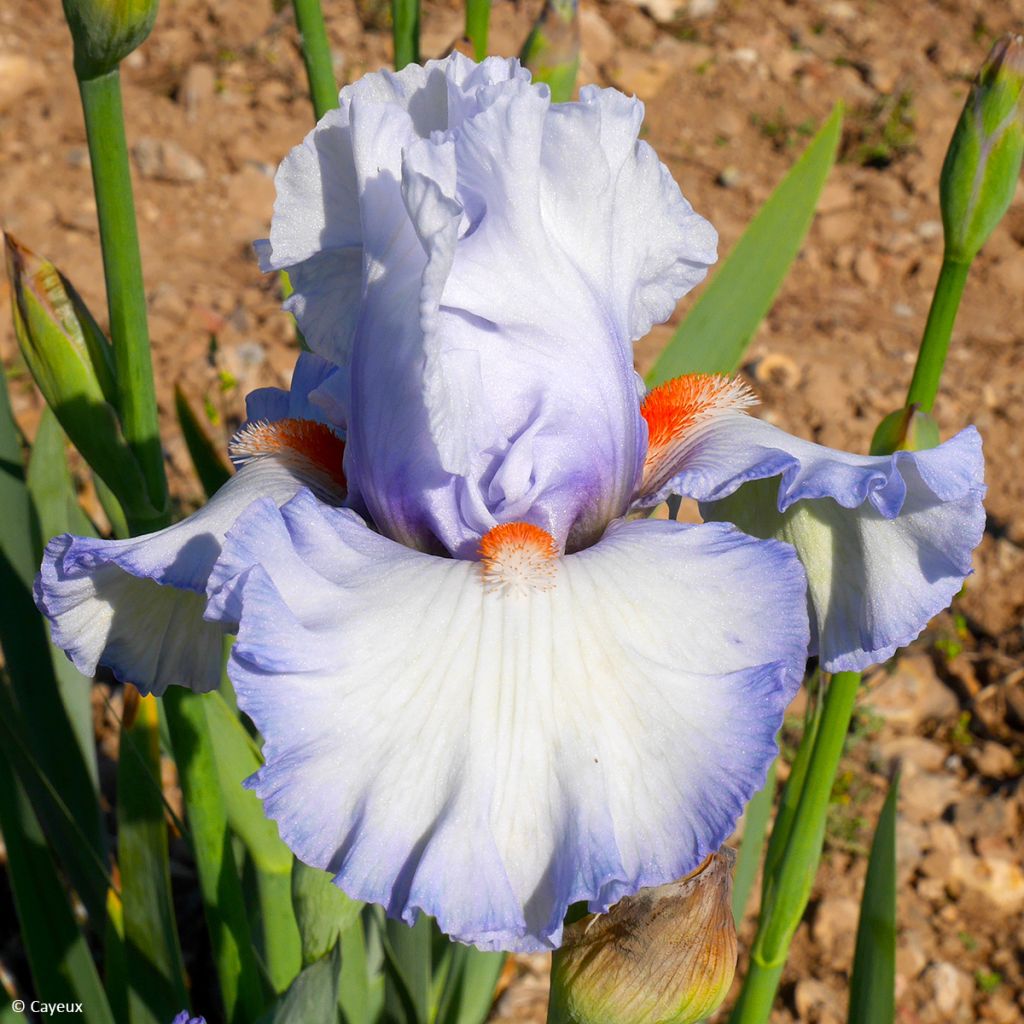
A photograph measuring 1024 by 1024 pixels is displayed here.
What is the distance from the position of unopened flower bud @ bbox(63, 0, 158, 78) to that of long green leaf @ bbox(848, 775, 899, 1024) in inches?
40.0

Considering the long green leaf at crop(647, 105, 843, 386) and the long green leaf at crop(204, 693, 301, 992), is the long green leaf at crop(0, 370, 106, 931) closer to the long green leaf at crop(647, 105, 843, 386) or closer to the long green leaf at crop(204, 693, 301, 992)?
the long green leaf at crop(204, 693, 301, 992)

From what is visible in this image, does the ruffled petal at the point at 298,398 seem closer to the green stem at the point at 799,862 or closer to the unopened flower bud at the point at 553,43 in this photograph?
the unopened flower bud at the point at 553,43

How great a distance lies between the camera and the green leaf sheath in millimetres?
1050

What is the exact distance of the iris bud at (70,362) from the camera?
3.12ft

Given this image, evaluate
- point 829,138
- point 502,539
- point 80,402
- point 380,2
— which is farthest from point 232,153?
point 502,539

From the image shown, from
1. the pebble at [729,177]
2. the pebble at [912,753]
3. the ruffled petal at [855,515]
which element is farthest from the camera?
the pebble at [729,177]

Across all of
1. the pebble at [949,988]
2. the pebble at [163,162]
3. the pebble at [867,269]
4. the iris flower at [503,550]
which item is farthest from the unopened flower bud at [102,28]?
the pebble at [867,269]

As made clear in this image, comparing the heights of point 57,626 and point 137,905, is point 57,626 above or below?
above

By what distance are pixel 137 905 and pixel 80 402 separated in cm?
55

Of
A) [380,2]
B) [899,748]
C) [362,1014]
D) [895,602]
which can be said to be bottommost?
[899,748]

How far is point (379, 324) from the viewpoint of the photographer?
0.85 metres

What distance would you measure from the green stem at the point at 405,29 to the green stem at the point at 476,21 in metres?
0.06

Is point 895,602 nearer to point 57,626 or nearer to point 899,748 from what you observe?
point 57,626

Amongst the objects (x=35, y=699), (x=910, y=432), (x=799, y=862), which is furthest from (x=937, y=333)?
(x=35, y=699)
